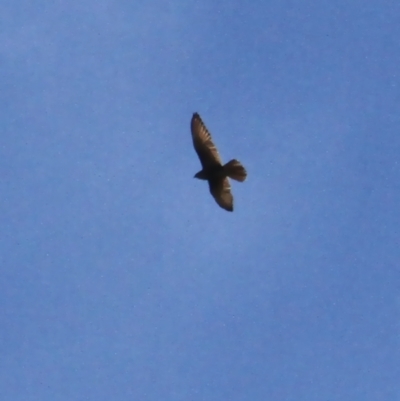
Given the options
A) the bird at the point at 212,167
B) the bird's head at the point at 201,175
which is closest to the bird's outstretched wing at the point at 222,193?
the bird at the point at 212,167

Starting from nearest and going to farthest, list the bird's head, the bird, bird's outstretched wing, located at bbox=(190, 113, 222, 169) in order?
the bird → bird's outstretched wing, located at bbox=(190, 113, 222, 169) → the bird's head

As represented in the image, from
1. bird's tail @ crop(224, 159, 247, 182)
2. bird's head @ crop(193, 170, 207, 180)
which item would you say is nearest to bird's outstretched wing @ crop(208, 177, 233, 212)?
bird's head @ crop(193, 170, 207, 180)

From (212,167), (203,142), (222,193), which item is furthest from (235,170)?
(203,142)

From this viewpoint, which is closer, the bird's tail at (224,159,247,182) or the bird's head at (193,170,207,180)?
the bird's tail at (224,159,247,182)

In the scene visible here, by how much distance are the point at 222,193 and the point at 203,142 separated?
1.57 m

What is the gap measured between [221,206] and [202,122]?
245cm

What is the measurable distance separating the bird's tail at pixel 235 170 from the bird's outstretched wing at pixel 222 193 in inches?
23.3

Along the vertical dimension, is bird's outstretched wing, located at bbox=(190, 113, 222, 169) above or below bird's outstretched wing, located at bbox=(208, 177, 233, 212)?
above

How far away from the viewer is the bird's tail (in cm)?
2197

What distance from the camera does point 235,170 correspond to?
22.0 m

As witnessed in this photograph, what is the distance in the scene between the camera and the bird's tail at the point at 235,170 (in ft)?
72.1

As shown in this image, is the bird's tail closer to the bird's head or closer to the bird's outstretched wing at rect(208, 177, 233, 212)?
the bird's outstretched wing at rect(208, 177, 233, 212)

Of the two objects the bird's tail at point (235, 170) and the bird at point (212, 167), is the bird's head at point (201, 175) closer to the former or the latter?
the bird at point (212, 167)

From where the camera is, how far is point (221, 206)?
75.5 feet
